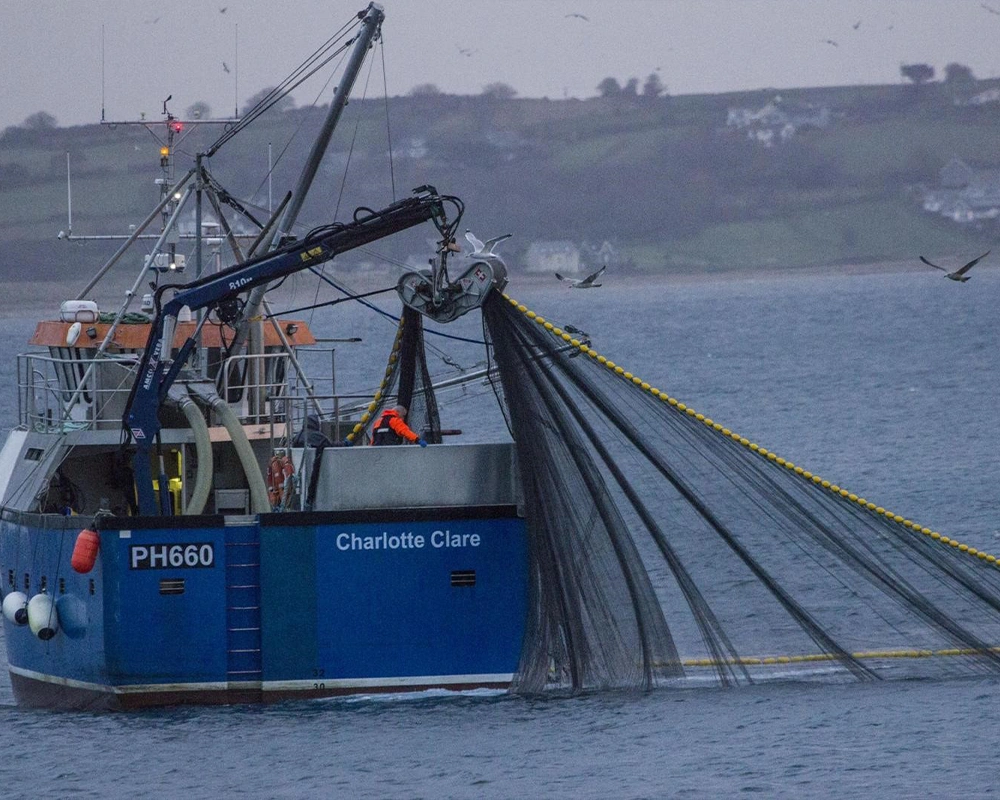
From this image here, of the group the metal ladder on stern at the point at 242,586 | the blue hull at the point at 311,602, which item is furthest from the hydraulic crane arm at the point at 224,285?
the metal ladder on stern at the point at 242,586

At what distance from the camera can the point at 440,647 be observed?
20453 millimetres

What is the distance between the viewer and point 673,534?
805 inches

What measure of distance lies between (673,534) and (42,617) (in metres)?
7.59

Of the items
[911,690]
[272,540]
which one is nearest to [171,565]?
[272,540]

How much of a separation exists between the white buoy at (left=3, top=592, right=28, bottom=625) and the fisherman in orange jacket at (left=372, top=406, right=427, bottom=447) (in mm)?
4949

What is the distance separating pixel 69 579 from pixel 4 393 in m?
54.7

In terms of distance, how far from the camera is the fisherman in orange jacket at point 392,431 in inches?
Result: 826

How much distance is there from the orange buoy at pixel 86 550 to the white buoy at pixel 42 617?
1.57 metres

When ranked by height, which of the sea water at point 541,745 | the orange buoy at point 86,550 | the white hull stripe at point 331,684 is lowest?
the sea water at point 541,745

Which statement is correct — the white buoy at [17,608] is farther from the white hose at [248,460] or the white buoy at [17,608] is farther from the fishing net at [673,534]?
the fishing net at [673,534]

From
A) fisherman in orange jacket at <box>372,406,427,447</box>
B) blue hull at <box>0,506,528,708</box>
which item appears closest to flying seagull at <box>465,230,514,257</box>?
fisherman in orange jacket at <box>372,406,427,447</box>

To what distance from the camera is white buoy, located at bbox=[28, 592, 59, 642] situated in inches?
856

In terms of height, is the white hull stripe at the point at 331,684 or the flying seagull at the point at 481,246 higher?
the flying seagull at the point at 481,246

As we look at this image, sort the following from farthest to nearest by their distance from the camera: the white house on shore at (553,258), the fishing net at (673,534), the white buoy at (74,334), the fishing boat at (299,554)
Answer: the white house on shore at (553,258) → the white buoy at (74,334) → the fishing boat at (299,554) → the fishing net at (673,534)
